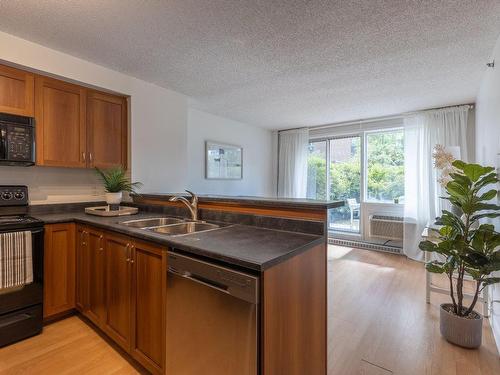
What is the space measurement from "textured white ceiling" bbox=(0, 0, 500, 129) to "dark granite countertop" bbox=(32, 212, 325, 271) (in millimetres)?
1503

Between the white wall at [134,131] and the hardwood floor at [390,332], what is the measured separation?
2431mm

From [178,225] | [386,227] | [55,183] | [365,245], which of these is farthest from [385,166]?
[55,183]

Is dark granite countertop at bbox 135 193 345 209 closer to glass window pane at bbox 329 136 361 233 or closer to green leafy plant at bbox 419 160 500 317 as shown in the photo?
green leafy plant at bbox 419 160 500 317

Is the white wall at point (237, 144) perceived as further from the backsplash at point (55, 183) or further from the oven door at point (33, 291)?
the oven door at point (33, 291)

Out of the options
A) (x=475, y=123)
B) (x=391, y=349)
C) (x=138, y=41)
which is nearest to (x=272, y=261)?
(x=391, y=349)

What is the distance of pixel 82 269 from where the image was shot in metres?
2.18

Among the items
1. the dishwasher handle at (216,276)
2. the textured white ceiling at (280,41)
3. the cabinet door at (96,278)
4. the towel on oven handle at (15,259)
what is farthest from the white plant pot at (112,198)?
the dishwasher handle at (216,276)

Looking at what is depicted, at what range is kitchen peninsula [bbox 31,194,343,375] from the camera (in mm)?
1127

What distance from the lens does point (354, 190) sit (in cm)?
502

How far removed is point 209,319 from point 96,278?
1.27 m

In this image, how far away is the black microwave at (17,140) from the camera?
6.77 ft

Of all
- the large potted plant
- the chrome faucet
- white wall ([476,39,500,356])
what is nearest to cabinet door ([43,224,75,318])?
the chrome faucet

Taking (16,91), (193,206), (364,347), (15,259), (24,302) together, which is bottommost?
(364,347)

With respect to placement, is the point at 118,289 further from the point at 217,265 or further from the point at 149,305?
the point at 217,265
